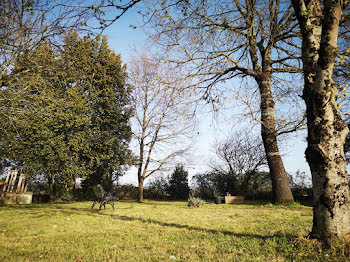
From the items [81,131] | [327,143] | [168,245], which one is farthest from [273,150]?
[81,131]

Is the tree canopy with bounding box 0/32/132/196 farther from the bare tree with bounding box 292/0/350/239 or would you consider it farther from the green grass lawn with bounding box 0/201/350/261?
the bare tree with bounding box 292/0/350/239

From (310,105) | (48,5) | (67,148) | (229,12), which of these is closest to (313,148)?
(310,105)

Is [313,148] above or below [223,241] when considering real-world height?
above

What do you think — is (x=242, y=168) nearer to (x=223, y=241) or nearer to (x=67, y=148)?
(x=67, y=148)

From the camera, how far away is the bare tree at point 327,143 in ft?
7.57

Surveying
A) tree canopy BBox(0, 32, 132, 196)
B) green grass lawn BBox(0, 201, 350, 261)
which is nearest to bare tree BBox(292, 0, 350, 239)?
green grass lawn BBox(0, 201, 350, 261)

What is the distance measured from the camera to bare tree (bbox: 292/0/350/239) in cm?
231

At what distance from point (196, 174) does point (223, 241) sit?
17.4 m

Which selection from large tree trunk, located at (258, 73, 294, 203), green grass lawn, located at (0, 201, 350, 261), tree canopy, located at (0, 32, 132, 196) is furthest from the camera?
tree canopy, located at (0, 32, 132, 196)

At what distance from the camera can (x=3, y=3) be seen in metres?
3.70

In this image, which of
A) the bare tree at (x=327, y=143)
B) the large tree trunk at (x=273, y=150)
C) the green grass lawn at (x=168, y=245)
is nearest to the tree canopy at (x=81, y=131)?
the green grass lawn at (x=168, y=245)

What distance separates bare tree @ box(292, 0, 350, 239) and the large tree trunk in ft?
14.0

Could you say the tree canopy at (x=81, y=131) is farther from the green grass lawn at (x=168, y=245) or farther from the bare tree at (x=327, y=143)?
the bare tree at (x=327, y=143)

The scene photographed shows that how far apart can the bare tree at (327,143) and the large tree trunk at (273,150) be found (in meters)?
4.27
